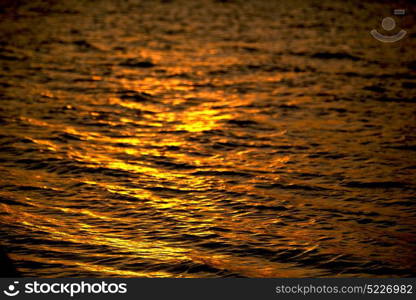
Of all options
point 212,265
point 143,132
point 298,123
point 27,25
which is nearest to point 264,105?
point 298,123

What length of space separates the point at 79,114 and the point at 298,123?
4330 mm
